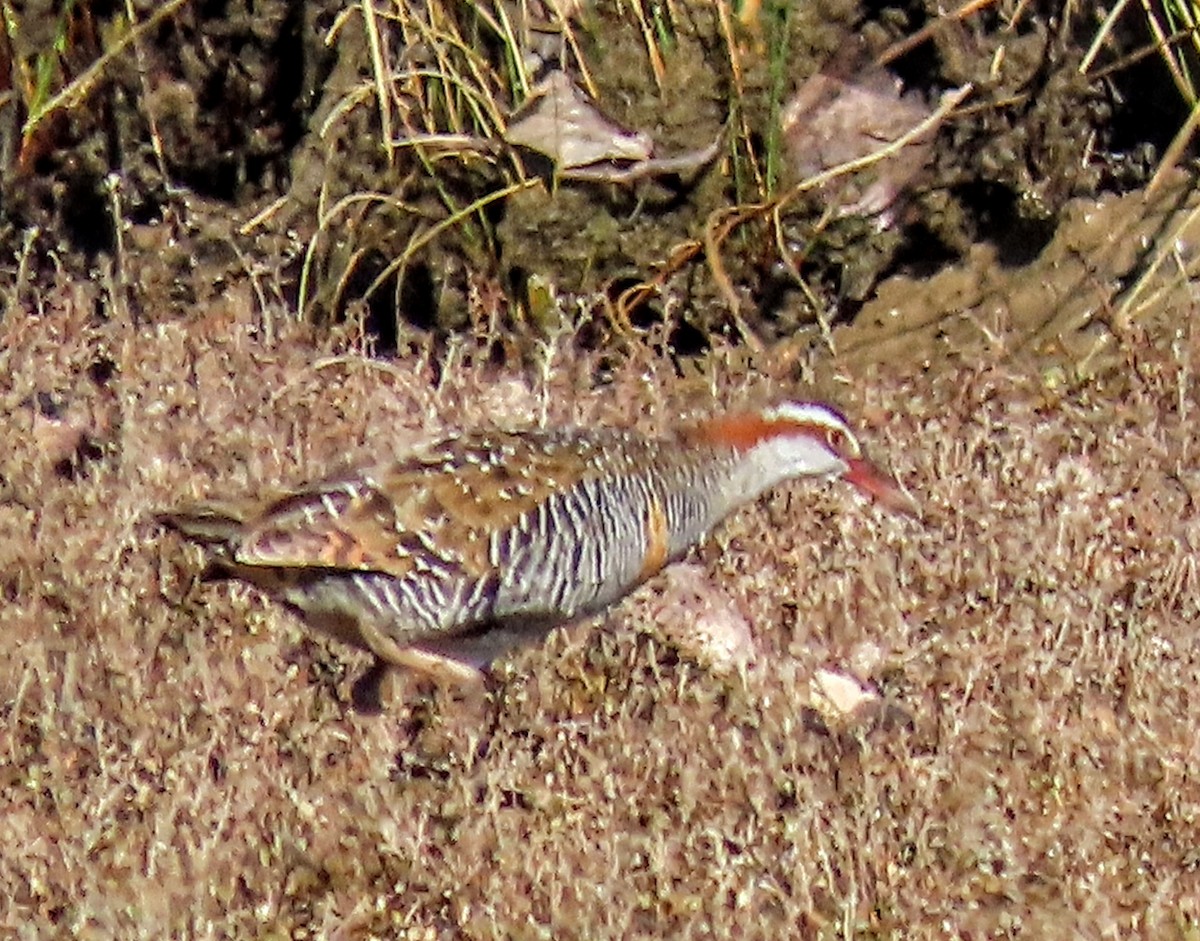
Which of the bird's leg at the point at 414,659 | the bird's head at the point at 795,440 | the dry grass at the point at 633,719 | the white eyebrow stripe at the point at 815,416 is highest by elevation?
the white eyebrow stripe at the point at 815,416

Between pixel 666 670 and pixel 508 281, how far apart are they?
85.2 inches

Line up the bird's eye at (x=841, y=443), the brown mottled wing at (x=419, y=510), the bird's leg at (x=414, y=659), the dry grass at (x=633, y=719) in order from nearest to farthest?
1. the dry grass at (x=633, y=719)
2. the brown mottled wing at (x=419, y=510)
3. the bird's leg at (x=414, y=659)
4. the bird's eye at (x=841, y=443)

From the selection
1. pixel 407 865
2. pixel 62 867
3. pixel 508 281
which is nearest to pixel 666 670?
pixel 407 865

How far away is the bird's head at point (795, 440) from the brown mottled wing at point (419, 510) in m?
0.54

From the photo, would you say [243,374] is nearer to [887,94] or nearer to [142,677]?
[142,677]

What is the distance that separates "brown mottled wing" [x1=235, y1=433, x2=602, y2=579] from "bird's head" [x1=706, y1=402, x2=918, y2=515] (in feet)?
1.76

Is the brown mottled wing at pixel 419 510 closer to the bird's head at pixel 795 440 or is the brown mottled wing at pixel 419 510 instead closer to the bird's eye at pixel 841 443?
the bird's head at pixel 795 440

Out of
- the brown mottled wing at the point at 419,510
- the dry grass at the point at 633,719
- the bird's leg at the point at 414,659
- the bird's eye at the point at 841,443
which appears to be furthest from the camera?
the bird's eye at the point at 841,443

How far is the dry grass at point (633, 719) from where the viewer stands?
4.95m

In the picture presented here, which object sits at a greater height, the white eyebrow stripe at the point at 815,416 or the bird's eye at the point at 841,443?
the white eyebrow stripe at the point at 815,416

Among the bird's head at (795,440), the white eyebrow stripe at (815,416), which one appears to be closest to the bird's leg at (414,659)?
the bird's head at (795,440)

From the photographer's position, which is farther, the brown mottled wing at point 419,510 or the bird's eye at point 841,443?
the bird's eye at point 841,443

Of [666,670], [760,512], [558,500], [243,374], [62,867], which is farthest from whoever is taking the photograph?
[243,374]

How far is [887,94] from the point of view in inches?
297
